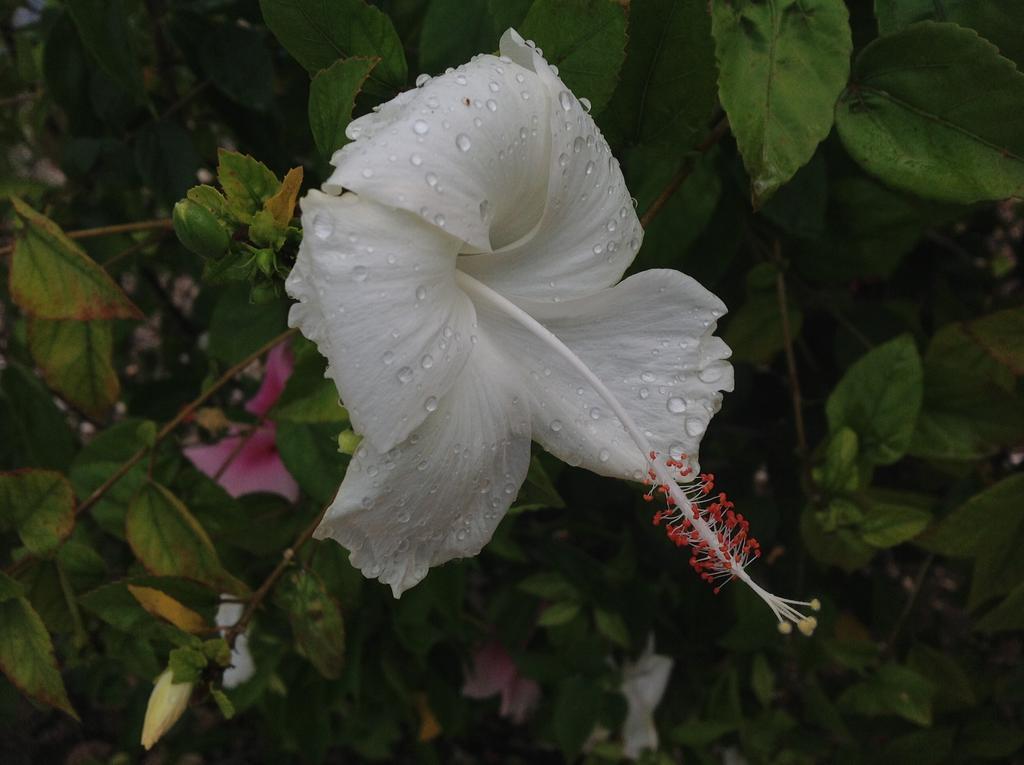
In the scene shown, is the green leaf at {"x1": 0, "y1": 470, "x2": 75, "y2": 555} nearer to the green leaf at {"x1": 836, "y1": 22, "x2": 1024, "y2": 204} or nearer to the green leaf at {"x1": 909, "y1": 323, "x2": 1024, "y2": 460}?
the green leaf at {"x1": 836, "y1": 22, "x2": 1024, "y2": 204}

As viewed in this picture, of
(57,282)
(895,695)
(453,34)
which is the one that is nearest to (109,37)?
(57,282)

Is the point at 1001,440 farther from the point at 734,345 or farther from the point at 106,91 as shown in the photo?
the point at 106,91

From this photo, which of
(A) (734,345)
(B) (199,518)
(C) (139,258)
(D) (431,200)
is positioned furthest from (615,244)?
(C) (139,258)

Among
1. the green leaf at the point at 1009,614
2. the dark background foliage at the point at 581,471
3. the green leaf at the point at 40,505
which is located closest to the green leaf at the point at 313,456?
the dark background foliage at the point at 581,471

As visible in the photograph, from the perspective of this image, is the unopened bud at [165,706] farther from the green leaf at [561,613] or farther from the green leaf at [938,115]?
the green leaf at [938,115]

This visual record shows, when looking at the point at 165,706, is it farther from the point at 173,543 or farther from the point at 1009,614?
the point at 1009,614

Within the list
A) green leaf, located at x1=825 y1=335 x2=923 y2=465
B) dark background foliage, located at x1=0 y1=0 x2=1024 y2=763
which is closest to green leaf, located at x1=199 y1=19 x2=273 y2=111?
dark background foliage, located at x1=0 y1=0 x2=1024 y2=763
